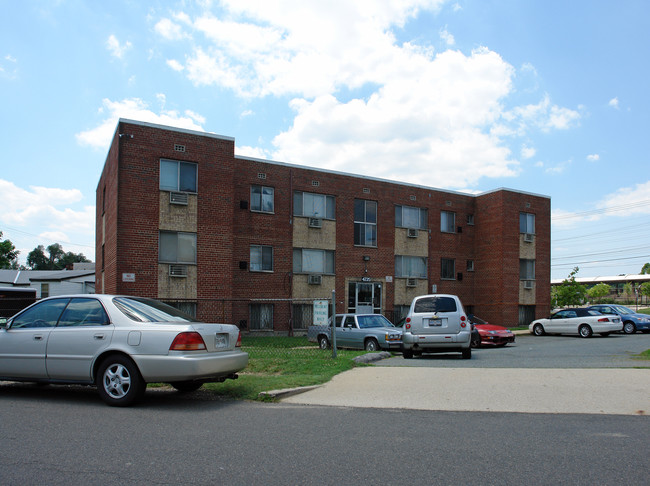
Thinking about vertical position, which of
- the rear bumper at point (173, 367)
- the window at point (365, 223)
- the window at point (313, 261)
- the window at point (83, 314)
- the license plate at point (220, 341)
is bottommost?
the rear bumper at point (173, 367)

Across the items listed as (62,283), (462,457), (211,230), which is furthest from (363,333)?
(62,283)

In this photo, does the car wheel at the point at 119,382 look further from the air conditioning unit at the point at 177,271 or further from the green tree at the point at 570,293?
the green tree at the point at 570,293

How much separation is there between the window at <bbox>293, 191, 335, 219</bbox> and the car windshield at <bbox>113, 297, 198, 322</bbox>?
18209 millimetres

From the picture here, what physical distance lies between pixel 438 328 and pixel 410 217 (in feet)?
54.7

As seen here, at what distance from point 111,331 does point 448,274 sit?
86.2 ft

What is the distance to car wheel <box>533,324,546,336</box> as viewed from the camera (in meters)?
26.2

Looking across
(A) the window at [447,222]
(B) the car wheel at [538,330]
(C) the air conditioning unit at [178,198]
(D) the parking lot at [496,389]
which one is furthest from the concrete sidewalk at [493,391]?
(A) the window at [447,222]

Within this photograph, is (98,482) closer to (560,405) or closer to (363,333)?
(560,405)

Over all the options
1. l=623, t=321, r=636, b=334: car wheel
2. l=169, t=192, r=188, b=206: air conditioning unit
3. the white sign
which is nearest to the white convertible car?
l=623, t=321, r=636, b=334: car wheel

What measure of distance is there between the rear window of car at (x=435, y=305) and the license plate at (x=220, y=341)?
752cm

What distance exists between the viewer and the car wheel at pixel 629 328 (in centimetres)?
2586

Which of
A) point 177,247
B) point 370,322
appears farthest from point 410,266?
point 177,247

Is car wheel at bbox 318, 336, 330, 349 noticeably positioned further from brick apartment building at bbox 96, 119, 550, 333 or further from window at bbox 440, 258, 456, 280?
window at bbox 440, 258, 456, 280

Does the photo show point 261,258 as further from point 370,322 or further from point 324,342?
point 370,322
